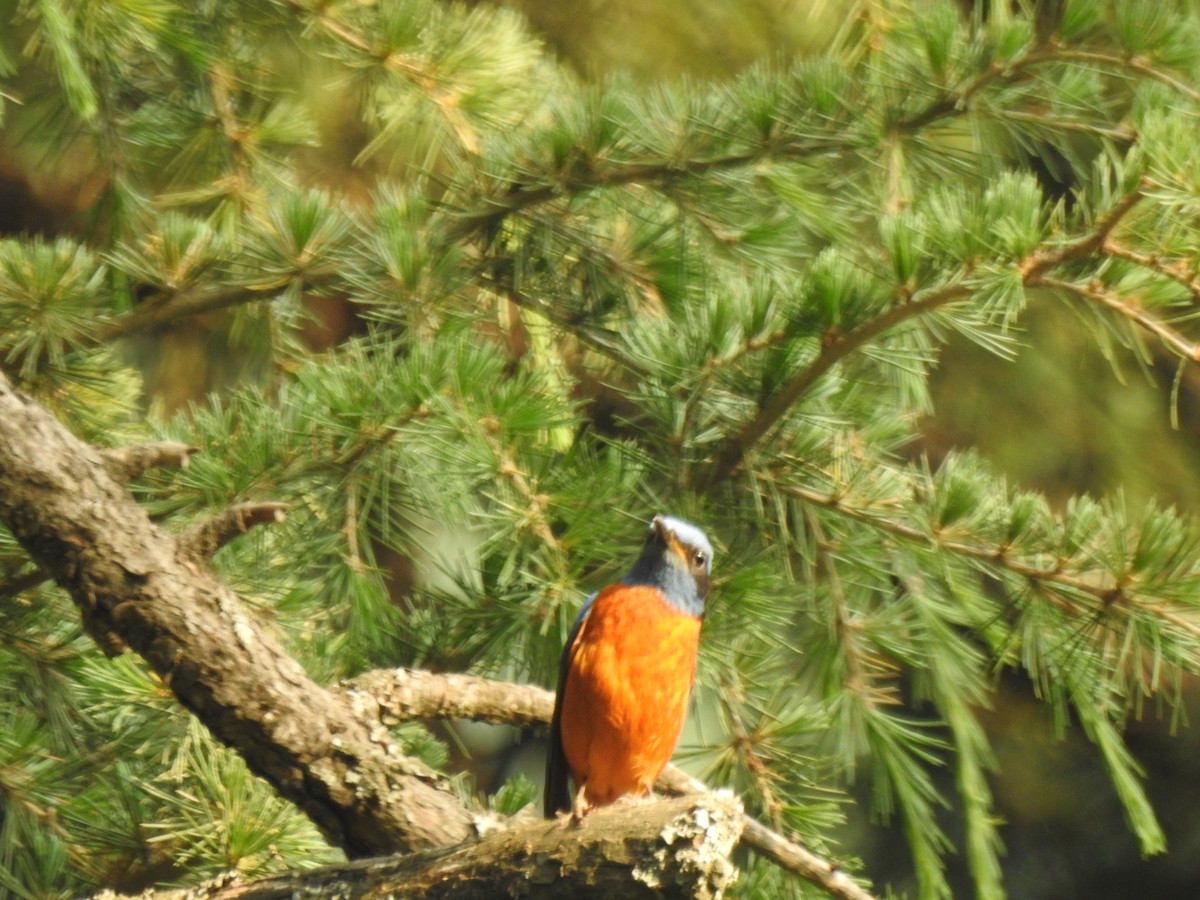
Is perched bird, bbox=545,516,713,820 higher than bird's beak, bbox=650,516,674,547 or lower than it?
lower

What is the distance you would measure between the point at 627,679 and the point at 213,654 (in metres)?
0.75

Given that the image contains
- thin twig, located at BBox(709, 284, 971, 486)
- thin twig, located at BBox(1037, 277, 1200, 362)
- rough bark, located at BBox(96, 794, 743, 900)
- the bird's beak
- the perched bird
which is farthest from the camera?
the perched bird

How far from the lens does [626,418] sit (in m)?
2.21

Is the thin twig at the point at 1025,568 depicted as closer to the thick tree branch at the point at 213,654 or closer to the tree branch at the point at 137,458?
the thick tree branch at the point at 213,654

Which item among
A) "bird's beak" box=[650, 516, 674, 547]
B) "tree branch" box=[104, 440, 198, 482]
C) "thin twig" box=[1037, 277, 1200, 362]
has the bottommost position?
"tree branch" box=[104, 440, 198, 482]

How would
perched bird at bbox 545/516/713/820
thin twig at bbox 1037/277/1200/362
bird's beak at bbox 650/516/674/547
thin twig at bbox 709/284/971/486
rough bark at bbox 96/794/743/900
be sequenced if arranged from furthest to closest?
perched bird at bbox 545/516/713/820 < bird's beak at bbox 650/516/674/547 < thin twig at bbox 709/284/971/486 < thin twig at bbox 1037/277/1200/362 < rough bark at bbox 96/794/743/900

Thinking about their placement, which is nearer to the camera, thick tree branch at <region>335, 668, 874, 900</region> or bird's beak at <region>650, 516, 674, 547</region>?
thick tree branch at <region>335, 668, 874, 900</region>

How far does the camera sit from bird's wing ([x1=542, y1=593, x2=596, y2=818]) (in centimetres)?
223

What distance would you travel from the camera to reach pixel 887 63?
8.02 feet

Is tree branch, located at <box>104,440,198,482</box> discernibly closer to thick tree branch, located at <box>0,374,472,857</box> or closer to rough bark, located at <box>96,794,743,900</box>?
thick tree branch, located at <box>0,374,472,857</box>

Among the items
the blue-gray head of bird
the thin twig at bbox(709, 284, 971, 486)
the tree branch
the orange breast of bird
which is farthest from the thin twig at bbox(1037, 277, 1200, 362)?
the tree branch

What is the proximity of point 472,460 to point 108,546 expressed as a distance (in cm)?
52

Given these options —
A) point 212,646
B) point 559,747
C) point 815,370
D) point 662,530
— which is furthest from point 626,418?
point 212,646

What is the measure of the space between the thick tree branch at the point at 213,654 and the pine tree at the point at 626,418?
0.01m
